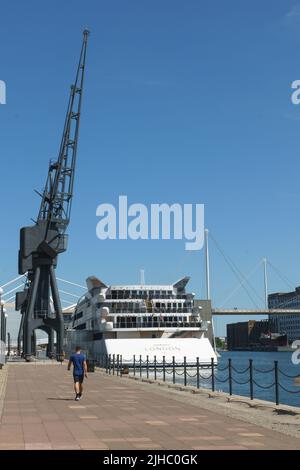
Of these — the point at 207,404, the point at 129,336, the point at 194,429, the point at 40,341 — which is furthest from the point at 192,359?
the point at 40,341

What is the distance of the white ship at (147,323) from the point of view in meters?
65.5

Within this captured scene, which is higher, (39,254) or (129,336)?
(39,254)

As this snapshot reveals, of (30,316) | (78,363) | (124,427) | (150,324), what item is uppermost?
(30,316)

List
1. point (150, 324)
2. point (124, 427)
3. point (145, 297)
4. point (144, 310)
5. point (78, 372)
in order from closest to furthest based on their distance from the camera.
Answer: point (124, 427) < point (78, 372) < point (150, 324) < point (144, 310) < point (145, 297)

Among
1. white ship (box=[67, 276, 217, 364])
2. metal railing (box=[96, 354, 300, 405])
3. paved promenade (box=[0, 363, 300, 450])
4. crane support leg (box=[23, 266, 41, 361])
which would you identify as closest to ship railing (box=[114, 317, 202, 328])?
white ship (box=[67, 276, 217, 364])

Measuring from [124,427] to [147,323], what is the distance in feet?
190

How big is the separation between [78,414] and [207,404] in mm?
4516

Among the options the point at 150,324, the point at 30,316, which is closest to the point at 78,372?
the point at 30,316

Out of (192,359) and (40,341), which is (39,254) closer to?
(192,359)

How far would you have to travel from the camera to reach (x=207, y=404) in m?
18.6

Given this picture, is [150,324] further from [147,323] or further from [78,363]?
[78,363]

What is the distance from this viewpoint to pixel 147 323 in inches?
2781

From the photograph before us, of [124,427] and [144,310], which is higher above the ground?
[144,310]
